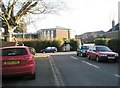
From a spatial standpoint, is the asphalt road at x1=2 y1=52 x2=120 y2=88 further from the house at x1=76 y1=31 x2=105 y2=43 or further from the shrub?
the house at x1=76 y1=31 x2=105 y2=43

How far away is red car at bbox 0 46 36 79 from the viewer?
11.4 meters

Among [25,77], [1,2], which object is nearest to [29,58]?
[25,77]

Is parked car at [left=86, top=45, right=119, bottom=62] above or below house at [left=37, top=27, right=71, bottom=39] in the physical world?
below

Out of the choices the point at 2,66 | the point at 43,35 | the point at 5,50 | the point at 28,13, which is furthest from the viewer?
the point at 43,35

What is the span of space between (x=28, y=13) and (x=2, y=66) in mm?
25401

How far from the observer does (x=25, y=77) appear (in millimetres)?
12773

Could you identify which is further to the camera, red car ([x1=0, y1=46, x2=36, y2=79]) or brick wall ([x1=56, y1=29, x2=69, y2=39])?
brick wall ([x1=56, y1=29, x2=69, y2=39])

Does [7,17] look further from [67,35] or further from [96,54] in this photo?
[67,35]

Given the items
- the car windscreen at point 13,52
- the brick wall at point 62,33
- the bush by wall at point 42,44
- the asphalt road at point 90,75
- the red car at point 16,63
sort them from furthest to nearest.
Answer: the brick wall at point 62,33 < the bush by wall at point 42,44 < the car windscreen at point 13,52 < the red car at point 16,63 < the asphalt road at point 90,75

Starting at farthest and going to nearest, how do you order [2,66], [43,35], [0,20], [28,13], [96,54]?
[43,35]
[28,13]
[0,20]
[96,54]
[2,66]

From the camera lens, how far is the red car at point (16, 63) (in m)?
11.4

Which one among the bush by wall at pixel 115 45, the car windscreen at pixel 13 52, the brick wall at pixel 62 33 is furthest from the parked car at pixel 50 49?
the car windscreen at pixel 13 52

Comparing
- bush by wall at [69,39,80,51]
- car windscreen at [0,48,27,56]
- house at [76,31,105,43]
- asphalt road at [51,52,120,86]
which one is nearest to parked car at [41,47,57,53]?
bush by wall at [69,39,80,51]

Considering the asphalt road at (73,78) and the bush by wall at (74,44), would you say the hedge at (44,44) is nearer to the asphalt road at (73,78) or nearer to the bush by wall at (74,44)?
the bush by wall at (74,44)
